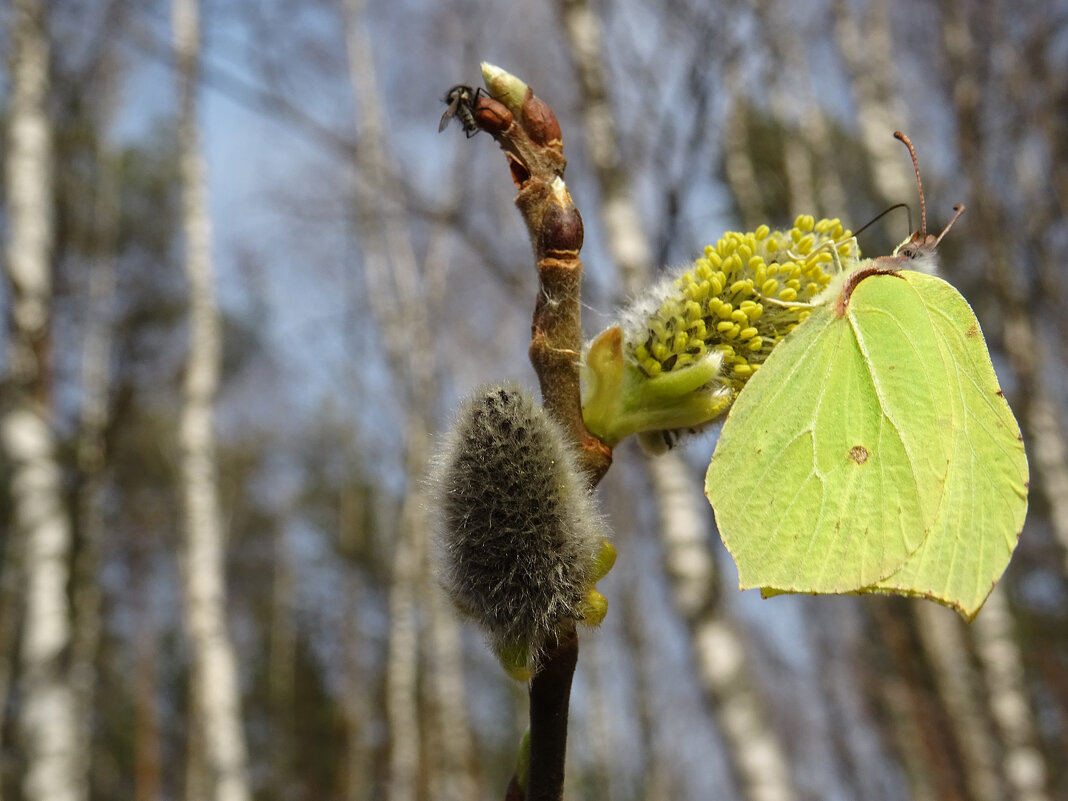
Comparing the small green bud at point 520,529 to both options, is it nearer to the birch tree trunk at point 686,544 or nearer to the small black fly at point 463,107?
the small black fly at point 463,107

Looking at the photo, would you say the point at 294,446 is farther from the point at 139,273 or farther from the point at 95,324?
the point at 95,324

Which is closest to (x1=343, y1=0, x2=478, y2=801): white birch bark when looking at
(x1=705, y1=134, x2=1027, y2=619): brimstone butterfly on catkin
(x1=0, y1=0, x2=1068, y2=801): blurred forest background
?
(x1=0, y1=0, x2=1068, y2=801): blurred forest background

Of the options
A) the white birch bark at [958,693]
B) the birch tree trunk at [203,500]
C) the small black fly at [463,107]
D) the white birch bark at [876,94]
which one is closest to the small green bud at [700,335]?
the small black fly at [463,107]

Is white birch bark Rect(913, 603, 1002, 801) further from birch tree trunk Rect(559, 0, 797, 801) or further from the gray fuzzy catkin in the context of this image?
the gray fuzzy catkin

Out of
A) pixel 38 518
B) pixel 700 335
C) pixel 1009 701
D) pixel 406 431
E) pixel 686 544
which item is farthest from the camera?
pixel 406 431

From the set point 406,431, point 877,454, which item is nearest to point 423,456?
point 406,431

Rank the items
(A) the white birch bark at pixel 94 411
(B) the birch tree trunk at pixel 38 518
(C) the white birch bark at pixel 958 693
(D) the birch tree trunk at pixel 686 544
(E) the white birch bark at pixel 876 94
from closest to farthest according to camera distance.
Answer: (D) the birch tree trunk at pixel 686 544 < (B) the birch tree trunk at pixel 38 518 < (E) the white birch bark at pixel 876 94 < (A) the white birch bark at pixel 94 411 < (C) the white birch bark at pixel 958 693

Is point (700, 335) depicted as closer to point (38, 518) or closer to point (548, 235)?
point (548, 235)
